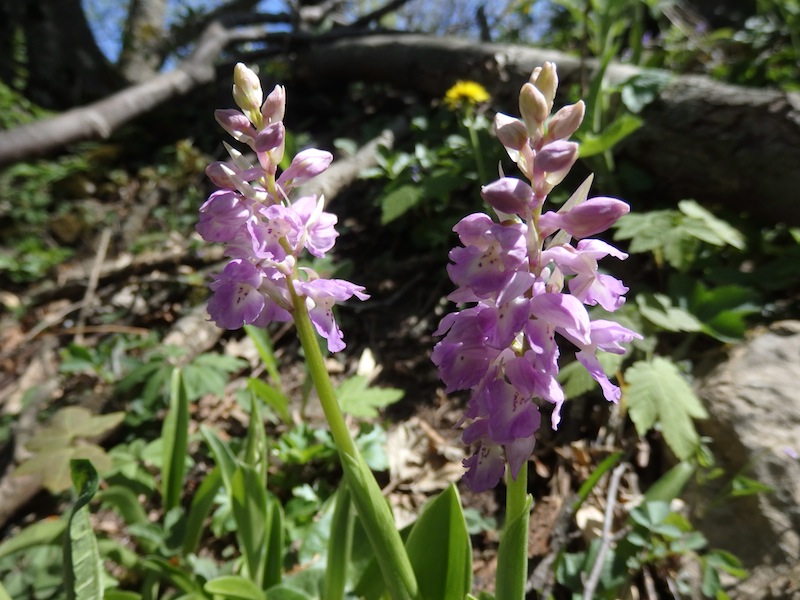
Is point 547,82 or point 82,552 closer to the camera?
point 547,82

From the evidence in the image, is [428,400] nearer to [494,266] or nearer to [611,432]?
[611,432]

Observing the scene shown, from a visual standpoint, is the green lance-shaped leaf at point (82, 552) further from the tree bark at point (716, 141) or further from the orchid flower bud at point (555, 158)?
the tree bark at point (716, 141)

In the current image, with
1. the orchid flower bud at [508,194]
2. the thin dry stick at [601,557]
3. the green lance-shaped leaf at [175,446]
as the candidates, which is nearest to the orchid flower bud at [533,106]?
the orchid flower bud at [508,194]

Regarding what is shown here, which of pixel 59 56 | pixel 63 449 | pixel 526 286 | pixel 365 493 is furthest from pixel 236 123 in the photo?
pixel 59 56

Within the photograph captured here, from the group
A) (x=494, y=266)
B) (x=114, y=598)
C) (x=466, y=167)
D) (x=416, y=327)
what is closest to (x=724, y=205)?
(x=466, y=167)

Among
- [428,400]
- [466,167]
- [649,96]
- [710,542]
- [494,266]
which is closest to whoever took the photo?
[494,266]

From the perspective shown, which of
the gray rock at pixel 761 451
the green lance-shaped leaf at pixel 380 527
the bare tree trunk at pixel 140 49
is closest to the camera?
the green lance-shaped leaf at pixel 380 527

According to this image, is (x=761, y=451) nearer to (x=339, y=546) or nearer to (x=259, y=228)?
(x=339, y=546)
